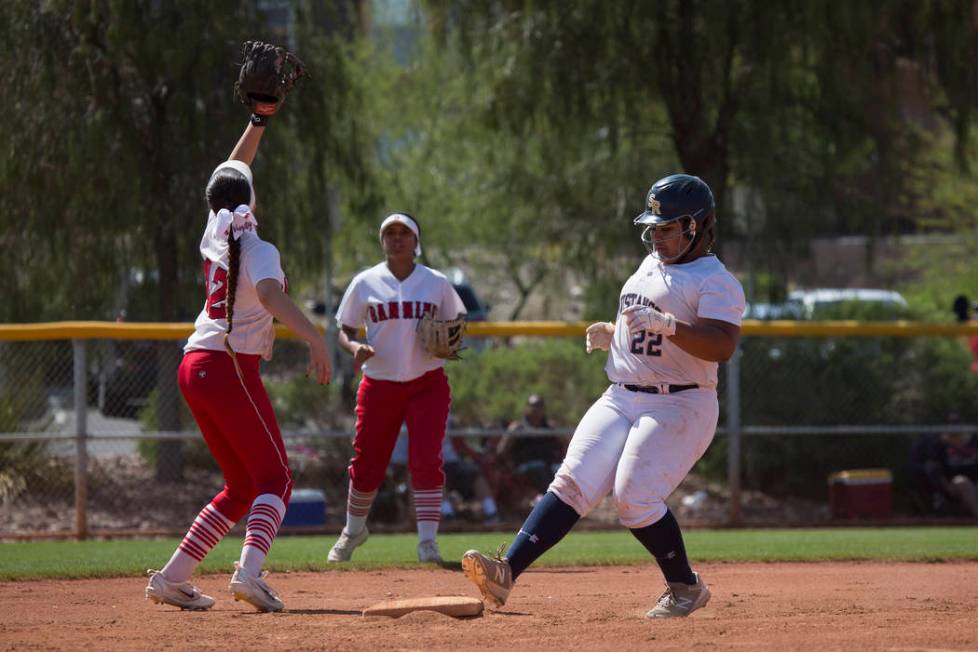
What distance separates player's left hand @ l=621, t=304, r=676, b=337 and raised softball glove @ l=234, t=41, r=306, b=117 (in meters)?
2.33

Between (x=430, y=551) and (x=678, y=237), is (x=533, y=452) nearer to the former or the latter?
(x=430, y=551)

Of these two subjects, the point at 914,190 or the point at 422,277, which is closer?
A: the point at 422,277

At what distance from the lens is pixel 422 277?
356 inches

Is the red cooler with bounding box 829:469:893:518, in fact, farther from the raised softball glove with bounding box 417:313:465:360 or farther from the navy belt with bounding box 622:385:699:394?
the navy belt with bounding box 622:385:699:394

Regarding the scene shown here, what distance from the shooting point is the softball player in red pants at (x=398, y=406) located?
8664mm

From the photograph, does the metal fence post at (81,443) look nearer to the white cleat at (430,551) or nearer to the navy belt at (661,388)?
the white cleat at (430,551)

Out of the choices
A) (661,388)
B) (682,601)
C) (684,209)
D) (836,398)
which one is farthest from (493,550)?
(836,398)

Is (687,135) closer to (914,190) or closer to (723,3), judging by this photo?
(723,3)

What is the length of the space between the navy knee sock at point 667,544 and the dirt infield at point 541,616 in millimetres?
232

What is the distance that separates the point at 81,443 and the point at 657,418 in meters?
7.47

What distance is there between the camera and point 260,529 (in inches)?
247

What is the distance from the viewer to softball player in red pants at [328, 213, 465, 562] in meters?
8.66

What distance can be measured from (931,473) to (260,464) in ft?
30.9

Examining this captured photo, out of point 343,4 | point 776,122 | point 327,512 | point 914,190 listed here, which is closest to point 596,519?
point 327,512
